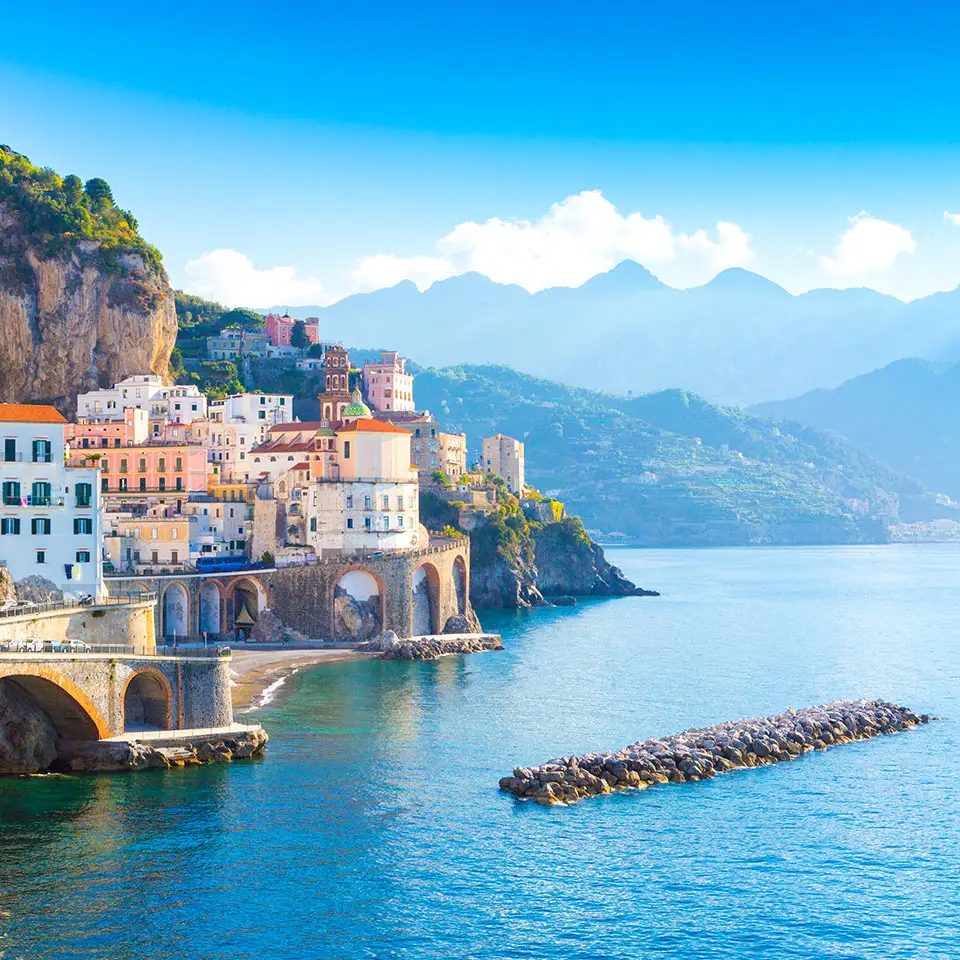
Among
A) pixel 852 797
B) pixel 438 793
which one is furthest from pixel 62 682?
pixel 852 797

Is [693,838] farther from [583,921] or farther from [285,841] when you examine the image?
[285,841]

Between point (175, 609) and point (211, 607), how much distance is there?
10.4 ft

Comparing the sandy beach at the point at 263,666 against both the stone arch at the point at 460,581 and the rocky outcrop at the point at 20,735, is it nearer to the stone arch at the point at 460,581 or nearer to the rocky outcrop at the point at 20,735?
the rocky outcrop at the point at 20,735

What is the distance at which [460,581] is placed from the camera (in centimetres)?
11788

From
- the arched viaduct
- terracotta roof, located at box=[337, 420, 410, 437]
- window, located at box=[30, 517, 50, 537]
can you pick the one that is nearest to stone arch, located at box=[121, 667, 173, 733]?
window, located at box=[30, 517, 50, 537]

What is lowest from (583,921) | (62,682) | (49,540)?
(583,921)

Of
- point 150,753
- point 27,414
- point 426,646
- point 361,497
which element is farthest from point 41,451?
point 361,497

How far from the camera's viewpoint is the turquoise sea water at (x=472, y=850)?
3919cm

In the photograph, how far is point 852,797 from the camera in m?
54.9

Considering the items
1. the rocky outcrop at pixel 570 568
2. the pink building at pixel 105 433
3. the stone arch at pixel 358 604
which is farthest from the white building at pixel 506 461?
the stone arch at pixel 358 604

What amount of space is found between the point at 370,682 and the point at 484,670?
10.0m

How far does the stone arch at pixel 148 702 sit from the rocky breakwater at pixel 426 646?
36.1 metres

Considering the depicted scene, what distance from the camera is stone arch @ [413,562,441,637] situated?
10422 centimetres

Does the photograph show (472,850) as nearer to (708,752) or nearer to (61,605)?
(708,752)
